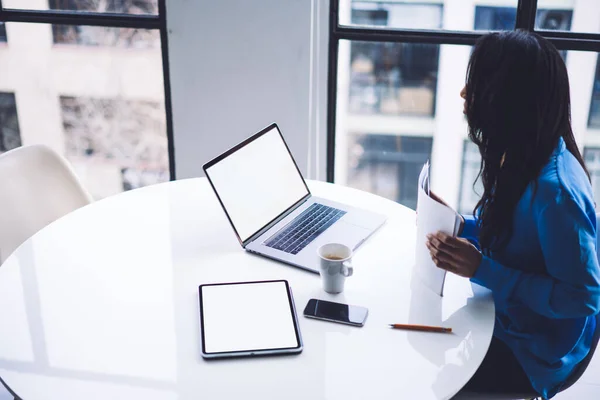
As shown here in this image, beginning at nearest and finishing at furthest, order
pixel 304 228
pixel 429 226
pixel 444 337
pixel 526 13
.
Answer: pixel 444 337 → pixel 429 226 → pixel 304 228 → pixel 526 13

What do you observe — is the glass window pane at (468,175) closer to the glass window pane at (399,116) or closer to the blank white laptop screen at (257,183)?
the glass window pane at (399,116)

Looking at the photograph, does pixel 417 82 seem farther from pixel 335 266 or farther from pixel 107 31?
pixel 335 266

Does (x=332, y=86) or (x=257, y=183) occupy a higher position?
(x=332, y=86)

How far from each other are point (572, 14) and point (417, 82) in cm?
61

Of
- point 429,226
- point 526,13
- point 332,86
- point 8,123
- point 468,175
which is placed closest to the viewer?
point 429,226

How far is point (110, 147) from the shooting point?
2.94 m

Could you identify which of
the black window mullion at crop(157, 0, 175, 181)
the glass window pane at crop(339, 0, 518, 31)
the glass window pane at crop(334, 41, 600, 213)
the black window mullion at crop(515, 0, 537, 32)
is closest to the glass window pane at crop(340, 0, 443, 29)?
the glass window pane at crop(339, 0, 518, 31)

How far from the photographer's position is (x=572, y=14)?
2387mm

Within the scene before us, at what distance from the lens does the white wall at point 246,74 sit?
237 cm

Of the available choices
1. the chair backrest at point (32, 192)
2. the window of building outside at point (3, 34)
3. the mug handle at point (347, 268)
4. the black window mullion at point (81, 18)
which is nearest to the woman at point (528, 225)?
the mug handle at point (347, 268)

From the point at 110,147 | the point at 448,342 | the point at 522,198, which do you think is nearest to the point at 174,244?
the point at 448,342

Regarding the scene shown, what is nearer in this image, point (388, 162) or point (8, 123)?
point (388, 162)

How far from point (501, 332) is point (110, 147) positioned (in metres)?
2.04

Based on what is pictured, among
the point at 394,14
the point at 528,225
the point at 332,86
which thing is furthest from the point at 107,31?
the point at 528,225
